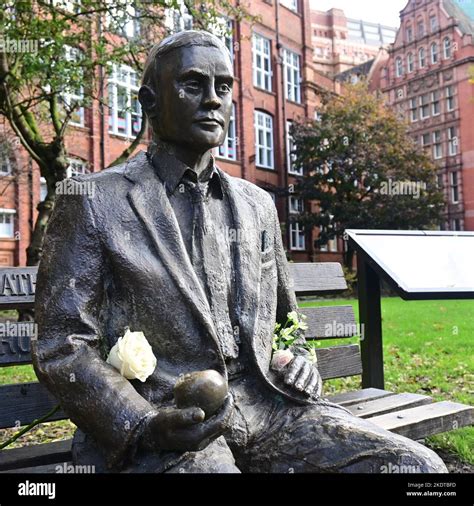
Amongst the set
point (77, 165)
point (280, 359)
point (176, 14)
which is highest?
point (176, 14)

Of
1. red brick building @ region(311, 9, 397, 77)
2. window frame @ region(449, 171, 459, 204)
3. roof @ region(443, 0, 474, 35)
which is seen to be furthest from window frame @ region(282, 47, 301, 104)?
red brick building @ region(311, 9, 397, 77)

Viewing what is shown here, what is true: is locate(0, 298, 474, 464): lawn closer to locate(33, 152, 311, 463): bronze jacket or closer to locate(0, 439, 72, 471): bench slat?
locate(0, 439, 72, 471): bench slat

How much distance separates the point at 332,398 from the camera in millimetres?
3902

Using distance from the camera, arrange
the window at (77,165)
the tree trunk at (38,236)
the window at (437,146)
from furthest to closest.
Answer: the window at (437,146)
the window at (77,165)
the tree trunk at (38,236)

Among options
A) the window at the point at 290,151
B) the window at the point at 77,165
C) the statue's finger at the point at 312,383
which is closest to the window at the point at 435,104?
the window at the point at 290,151

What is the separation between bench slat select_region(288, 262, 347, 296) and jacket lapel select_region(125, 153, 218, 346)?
6.34 ft

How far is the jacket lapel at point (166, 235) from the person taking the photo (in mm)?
2145

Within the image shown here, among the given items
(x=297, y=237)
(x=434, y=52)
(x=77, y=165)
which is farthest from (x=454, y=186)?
(x=77, y=165)

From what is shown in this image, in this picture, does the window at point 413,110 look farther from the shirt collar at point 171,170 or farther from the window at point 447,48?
the shirt collar at point 171,170

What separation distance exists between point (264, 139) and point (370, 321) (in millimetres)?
23085

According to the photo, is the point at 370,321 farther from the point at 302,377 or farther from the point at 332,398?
the point at 302,377

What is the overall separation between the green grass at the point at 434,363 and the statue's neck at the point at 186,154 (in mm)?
2824

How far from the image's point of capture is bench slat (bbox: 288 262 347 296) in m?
4.16
